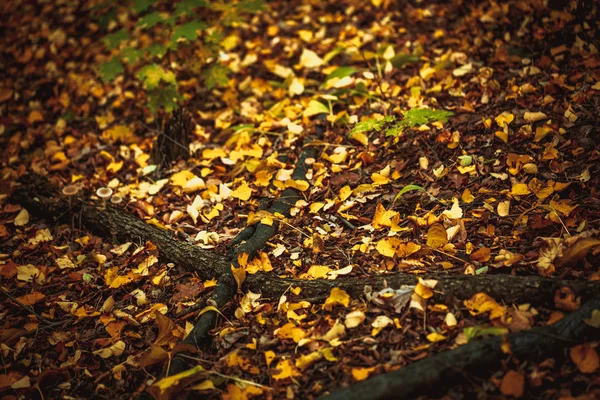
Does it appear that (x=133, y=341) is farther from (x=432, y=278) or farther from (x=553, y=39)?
(x=553, y=39)

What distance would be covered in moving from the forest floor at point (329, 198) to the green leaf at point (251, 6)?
0.38 m

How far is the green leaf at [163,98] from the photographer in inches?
159

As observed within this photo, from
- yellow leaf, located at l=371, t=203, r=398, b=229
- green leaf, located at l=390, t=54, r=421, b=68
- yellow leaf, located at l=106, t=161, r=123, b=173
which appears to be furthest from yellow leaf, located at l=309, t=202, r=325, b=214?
yellow leaf, located at l=106, t=161, r=123, b=173

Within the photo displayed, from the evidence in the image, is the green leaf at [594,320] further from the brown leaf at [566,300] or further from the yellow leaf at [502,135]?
the yellow leaf at [502,135]

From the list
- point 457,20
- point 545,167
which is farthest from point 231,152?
point 457,20

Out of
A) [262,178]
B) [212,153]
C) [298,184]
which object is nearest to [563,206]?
[298,184]

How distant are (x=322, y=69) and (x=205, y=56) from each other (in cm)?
123

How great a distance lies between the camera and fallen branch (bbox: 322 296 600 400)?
2027 mm

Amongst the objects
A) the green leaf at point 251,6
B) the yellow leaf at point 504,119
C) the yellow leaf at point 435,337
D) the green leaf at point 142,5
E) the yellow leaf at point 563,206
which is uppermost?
the green leaf at point 142,5

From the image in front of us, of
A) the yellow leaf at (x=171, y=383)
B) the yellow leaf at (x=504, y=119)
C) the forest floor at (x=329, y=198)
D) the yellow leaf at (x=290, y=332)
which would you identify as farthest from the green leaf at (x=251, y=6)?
the yellow leaf at (x=171, y=383)

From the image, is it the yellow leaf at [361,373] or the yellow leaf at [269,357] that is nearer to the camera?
the yellow leaf at [361,373]

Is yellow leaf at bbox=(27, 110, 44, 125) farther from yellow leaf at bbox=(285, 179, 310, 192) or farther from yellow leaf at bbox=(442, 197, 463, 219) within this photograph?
yellow leaf at bbox=(442, 197, 463, 219)

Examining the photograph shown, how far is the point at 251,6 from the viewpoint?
13.9ft

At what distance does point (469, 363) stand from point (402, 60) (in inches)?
123
